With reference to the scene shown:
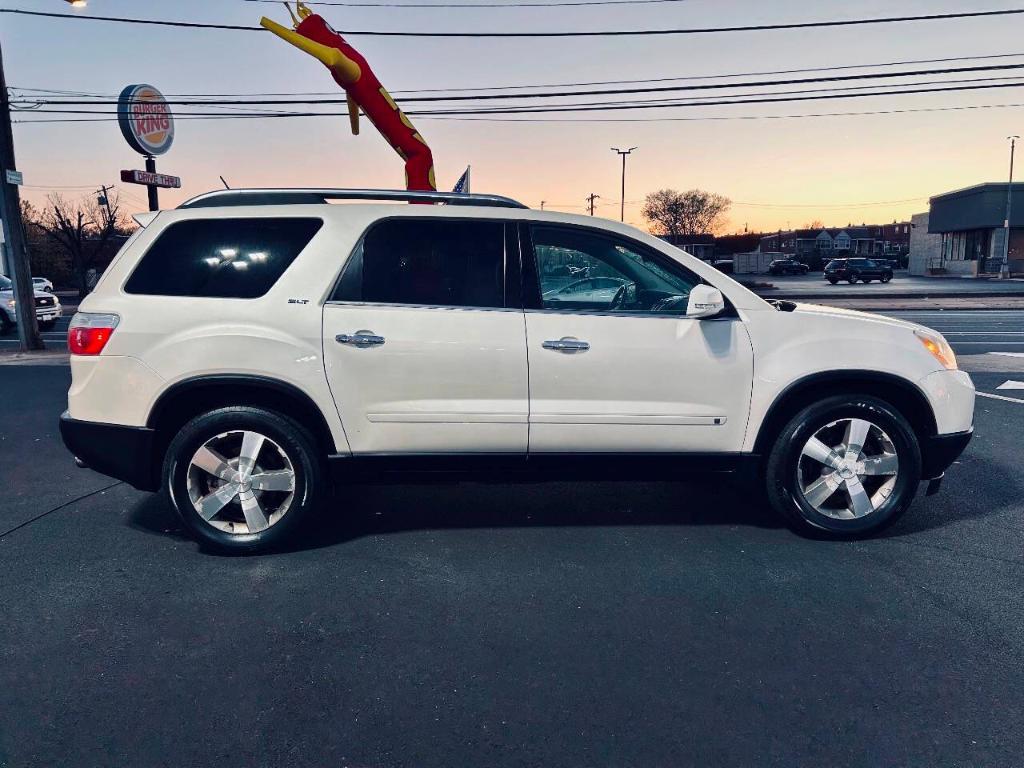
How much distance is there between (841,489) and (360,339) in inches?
111

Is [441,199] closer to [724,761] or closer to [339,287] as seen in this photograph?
[339,287]

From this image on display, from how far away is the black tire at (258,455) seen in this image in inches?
162

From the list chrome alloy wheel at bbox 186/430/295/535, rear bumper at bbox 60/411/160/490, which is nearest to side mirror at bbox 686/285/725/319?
chrome alloy wheel at bbox 186/430/295/535

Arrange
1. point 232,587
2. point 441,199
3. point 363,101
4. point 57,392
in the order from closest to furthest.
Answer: point 232,587 → point 441,199 → point 57,392 → point 363,101

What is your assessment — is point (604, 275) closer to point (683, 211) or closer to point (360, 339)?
point (360, 339)

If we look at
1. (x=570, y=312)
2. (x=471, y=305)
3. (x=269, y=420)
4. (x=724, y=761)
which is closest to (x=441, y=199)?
(x=471, y=305)

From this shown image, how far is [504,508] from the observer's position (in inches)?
197

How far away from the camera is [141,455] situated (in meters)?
4.15

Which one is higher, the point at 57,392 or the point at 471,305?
the point at 471,305

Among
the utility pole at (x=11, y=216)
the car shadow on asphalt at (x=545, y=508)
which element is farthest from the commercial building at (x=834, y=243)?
the car shadow on asphalt at (x=545, y=508)

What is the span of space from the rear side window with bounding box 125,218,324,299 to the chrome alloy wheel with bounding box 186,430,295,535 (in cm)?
81

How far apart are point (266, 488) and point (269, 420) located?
1.26 ft

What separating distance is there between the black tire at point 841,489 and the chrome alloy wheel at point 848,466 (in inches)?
1.0

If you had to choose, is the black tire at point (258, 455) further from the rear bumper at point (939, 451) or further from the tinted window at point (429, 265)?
the rear bumper at point (939, 451)
